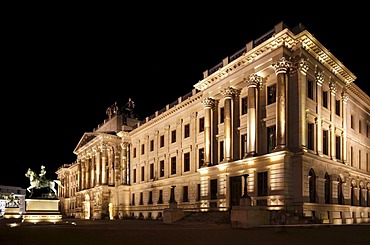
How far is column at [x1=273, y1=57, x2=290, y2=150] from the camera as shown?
102 ft

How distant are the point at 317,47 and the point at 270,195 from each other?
13.3 meters

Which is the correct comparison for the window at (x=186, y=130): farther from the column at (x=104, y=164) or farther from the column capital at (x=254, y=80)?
the column at (x=104, y=164)

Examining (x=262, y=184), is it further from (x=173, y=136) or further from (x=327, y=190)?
(x=173, y=136)

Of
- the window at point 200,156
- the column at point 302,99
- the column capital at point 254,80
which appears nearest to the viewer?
the column at point 302,99

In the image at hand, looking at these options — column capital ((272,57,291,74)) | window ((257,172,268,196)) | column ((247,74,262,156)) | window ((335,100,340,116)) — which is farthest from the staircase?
window ((335,100,340,116))

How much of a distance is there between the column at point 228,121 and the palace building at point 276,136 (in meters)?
0.10

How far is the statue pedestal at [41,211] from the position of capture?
34688 millimetres

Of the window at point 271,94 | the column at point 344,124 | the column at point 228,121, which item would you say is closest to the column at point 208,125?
the column at point 228,121

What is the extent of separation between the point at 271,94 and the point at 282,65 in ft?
11.0

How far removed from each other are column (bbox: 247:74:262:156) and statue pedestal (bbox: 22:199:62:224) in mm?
18564

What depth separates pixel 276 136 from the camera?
31969 millimetres

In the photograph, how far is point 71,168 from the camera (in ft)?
335

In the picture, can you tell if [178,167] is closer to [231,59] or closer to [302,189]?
[231,59]

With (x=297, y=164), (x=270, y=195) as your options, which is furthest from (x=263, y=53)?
(x=270, y=195)
